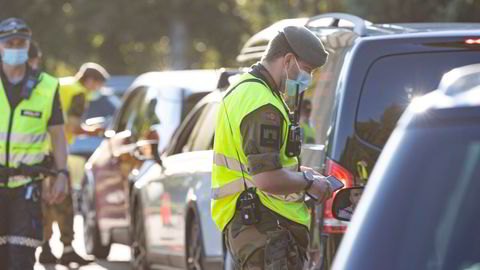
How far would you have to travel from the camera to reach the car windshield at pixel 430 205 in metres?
3.58

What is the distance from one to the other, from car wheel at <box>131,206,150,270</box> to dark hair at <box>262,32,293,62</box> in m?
5.47

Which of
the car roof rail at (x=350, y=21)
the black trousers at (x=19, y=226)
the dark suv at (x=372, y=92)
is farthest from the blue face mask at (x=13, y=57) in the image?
the dark suv at (x=372, y=92)

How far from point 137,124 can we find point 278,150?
7.34m

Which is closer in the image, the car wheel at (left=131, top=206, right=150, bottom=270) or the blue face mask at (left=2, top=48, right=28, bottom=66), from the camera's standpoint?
the blue face mask at (left=2, top=48, right=28, bottom=66)

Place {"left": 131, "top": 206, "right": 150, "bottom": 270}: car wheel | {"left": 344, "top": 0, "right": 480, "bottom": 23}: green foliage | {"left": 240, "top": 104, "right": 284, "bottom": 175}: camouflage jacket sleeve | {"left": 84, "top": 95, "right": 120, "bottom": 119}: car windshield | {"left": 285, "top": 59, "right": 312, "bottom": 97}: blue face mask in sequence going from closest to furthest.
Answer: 1. {"left": 240, "top": 104, "right": 284, "bottom": 175}: camouflage jacket sleeve
2. {"left": 285, "top": 59, "right": 312, "bottom": 97}: blue face mask
3. {"left": 131, "top": 206, "right": 150, "bottom": 270}: car wheel
4. {"left": 344, "top": 0, "right": 480, "bottom": 23}: green foliage
5. {"left": 84, "top": 95, "right": 120, "bottom": 119}: car windshield

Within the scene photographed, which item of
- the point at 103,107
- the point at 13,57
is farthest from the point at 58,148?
the point at 103,107

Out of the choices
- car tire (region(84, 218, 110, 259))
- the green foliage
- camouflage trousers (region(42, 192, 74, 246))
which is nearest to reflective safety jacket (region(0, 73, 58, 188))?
camouflage trousers (region(42, 192, 74, 246))

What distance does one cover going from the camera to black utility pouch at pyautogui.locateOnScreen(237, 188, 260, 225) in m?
6.25

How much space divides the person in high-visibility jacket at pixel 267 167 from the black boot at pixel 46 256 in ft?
24.4

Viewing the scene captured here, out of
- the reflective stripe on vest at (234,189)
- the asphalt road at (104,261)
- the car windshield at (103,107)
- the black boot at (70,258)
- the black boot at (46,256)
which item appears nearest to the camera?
the reflective stripe on vest at (234,189)

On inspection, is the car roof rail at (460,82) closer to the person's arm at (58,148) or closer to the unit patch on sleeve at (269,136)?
the unit patch on sleeve at (269,136)

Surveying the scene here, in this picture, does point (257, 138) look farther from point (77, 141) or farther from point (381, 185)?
point (77, 141)

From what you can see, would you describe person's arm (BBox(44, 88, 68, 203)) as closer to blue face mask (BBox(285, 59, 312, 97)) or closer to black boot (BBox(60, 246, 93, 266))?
blue face mask (BBox(285, 59, 312, 97))

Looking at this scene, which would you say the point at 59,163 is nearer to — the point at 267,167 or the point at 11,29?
the point at 11,29
